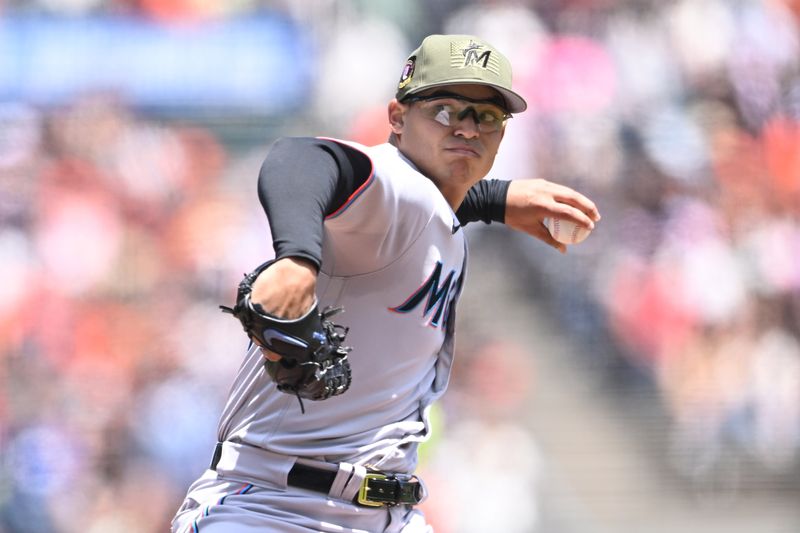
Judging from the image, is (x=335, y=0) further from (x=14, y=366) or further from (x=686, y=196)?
(x=14, y=366)

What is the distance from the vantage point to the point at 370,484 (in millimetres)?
2643

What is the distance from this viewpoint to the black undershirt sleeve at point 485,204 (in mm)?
3412

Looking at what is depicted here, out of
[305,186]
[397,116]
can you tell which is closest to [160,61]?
[397,116]

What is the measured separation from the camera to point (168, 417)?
677cm

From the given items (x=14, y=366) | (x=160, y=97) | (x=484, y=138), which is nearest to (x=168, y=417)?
(x=14, y=366)

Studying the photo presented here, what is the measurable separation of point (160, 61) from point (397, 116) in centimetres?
508

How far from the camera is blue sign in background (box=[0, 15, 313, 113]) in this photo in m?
7.48

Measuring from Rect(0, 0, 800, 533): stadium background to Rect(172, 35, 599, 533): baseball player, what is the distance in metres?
4.15

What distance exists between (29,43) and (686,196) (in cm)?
482

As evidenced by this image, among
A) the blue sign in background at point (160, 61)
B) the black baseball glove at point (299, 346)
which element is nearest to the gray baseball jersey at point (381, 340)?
the black baseball glove at point (299, 346)

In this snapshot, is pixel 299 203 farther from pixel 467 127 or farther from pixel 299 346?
pixel 467 127

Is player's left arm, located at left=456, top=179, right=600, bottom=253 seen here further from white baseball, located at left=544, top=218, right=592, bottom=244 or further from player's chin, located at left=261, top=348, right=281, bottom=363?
player's chin, located at left=261, top=348, right=281, bottom=363

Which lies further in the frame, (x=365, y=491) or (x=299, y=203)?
(x=365, y=491)

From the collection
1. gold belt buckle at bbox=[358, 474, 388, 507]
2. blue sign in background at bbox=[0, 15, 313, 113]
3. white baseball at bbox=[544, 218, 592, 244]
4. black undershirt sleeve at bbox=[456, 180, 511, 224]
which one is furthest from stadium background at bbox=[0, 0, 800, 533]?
gold belt buckle at bbox=[358, 474, 388, 507]
